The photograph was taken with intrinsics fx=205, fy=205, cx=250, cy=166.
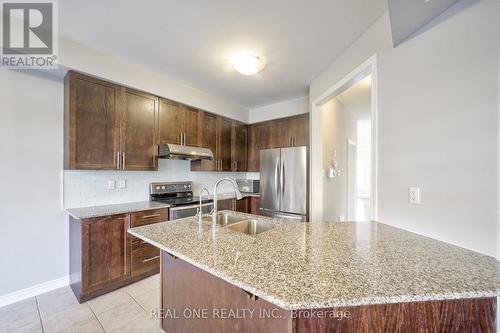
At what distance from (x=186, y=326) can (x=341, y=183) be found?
3583 mm

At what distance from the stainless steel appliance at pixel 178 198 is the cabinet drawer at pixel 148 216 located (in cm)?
10

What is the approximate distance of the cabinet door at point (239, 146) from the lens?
4.10 meters

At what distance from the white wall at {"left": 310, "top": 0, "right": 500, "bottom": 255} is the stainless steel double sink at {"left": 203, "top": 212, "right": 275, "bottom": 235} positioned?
3.12 ft

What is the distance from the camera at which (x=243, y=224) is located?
1.82m

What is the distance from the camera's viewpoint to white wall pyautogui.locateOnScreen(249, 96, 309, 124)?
3701mm

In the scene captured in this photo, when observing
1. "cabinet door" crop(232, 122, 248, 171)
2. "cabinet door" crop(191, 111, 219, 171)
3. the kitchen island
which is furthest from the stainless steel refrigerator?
the kitchen island

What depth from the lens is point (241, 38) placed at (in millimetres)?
2002

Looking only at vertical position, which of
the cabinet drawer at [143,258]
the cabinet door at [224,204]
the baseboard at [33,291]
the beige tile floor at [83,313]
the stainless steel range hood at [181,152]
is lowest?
the beige tile floor at [83,313]

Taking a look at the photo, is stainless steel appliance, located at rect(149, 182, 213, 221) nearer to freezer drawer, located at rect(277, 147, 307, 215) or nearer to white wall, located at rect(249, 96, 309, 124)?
freezer drawer, located at rect(277, 147, 307, 215)

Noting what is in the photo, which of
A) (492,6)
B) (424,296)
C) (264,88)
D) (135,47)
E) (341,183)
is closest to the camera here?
(424,296)

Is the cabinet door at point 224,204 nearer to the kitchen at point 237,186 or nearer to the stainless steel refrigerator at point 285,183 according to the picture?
the kitchen at point 237,186

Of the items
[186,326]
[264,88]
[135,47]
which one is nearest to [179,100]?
[135,47]

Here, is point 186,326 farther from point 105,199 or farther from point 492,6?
point 492,6

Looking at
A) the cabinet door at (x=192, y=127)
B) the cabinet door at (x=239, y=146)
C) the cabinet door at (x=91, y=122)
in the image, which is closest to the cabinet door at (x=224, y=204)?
the cabinet door at (x=239, y=146)
